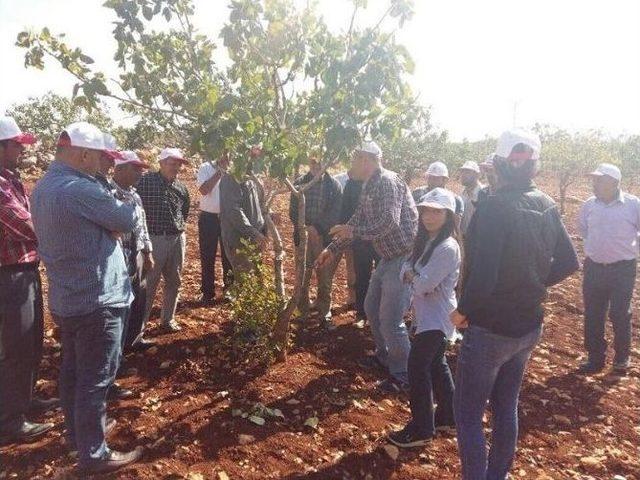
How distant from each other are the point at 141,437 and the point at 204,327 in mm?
→ 2010

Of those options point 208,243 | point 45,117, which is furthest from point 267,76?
point 45,117

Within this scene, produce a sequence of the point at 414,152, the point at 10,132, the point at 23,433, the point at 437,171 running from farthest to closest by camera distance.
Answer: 1. the point at 414,152
2. the point at 437,171
3. the point at 23,433
4. the point at 10,132

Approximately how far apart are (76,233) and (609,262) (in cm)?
494

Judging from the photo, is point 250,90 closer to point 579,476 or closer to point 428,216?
point 428,216

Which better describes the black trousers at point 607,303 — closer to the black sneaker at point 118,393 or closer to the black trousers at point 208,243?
the black trousers at point 208,243

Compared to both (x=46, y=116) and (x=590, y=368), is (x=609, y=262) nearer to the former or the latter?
(x=590, y=368)

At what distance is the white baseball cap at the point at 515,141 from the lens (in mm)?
2602

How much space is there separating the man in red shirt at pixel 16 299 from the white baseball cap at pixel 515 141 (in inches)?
122

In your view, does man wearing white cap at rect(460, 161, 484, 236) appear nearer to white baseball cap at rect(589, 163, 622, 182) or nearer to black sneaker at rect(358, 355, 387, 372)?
white baseball cap at rect(589, 163, 622, 182)

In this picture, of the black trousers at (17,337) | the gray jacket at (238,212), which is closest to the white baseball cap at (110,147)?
the black trousers at (17,337)

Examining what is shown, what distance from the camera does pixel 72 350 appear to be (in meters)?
3.04

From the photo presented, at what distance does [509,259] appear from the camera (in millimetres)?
2600

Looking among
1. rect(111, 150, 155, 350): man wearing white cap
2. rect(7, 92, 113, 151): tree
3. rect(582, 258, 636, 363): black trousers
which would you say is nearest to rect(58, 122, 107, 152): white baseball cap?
rect(111, 150, 155, 350): man wearing white cap

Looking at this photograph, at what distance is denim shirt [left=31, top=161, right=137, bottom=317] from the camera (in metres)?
2.76
